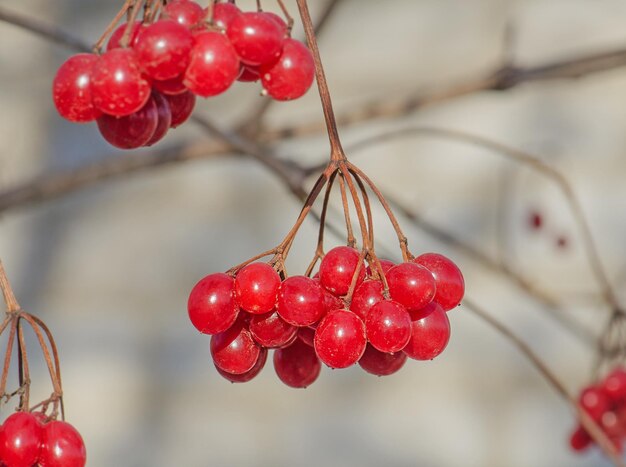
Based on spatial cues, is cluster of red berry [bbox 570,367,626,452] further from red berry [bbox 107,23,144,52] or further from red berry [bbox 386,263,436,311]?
red berry [bbox 107,23,144,52]

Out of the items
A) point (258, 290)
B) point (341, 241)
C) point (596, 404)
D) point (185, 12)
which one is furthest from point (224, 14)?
point (341, 241)

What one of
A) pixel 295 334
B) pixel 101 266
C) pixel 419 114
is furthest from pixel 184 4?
pixel 101 266

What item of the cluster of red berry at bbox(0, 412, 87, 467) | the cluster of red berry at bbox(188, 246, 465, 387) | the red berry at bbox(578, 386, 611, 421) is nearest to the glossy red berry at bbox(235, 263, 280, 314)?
Result: the cluster of red berry at bbox(188, 246, 465, 387)

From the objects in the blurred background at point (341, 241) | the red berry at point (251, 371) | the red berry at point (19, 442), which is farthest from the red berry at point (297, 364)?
the blurred background at point (341, 241)

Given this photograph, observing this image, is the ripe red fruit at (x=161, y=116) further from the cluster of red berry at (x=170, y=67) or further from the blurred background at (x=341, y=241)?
the blurred background at (x=341, y=241)

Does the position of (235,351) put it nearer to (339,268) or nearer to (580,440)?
(339,268)
